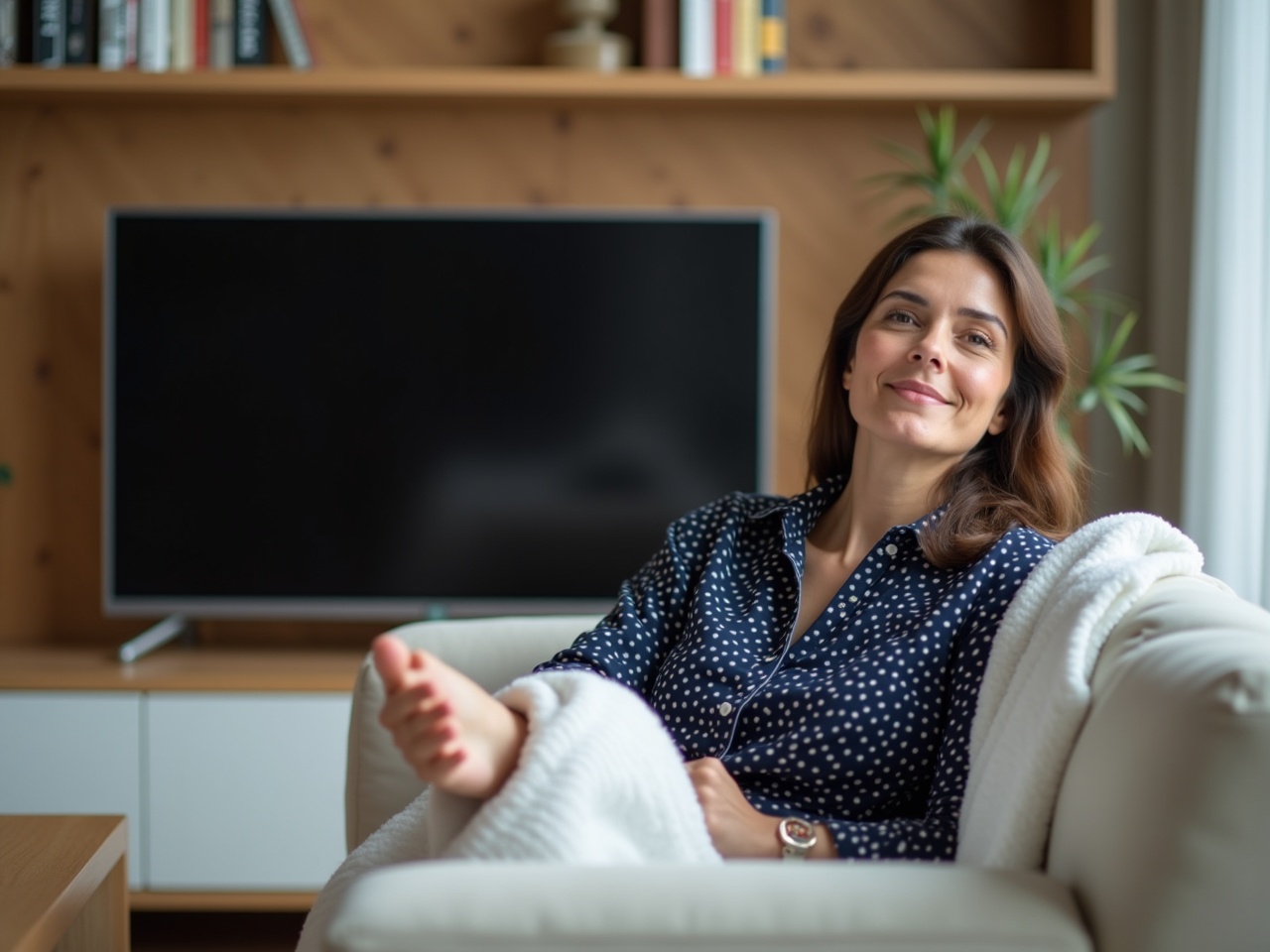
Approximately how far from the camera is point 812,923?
90 centimetres

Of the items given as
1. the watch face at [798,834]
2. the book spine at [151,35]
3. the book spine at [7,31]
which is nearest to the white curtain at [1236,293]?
the watch face at [798,834]

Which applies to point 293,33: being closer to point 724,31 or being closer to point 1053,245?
point 724,31

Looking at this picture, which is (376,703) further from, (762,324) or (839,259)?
(839,259)

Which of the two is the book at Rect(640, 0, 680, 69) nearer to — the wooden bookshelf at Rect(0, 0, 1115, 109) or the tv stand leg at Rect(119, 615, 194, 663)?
the wooden bookshelf at Rect(0, 0, 1115, 109)

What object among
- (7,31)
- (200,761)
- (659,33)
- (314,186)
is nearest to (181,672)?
(200,761)

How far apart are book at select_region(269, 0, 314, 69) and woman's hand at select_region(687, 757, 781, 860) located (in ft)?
7.02

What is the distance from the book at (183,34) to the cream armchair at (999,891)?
2.35 metres

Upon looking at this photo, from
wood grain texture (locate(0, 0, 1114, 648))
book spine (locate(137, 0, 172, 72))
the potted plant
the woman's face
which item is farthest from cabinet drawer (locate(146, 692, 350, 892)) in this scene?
the potted plant

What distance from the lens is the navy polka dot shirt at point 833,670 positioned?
4.47 ft

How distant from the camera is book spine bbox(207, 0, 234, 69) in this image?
287 cm

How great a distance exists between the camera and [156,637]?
2.88 metres

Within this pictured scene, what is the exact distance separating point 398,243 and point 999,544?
1.80m

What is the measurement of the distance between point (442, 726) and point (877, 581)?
2.02 ft

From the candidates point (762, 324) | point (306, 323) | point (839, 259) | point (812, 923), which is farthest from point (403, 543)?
point (812, 923)
